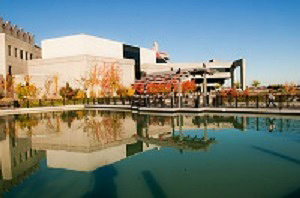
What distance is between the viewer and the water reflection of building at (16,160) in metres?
9.14

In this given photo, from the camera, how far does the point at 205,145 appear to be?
13.3 meters

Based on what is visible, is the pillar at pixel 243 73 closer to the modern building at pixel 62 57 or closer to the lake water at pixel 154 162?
the modern building at pixel 62 57

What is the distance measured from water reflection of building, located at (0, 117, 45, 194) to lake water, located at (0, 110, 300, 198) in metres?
0.04

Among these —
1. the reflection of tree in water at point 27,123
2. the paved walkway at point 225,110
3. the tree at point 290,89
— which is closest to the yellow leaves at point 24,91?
the reflection of tree in water at point 27,123

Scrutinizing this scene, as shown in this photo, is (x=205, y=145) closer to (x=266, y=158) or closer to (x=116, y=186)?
(x=266, y=158)

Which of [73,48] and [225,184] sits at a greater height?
[73,48]

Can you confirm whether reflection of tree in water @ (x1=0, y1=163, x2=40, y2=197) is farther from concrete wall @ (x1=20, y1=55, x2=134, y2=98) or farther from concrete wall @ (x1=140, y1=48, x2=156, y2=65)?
concrete wall @ (x1=140, y1=48, x2=156, y2=65)

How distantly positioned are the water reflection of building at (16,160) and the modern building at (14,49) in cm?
4278

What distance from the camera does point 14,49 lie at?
5716 cm

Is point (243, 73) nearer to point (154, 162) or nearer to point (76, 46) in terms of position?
point (76, 46)

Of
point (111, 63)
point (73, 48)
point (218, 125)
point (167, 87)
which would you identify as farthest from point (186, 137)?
point (73, 48)

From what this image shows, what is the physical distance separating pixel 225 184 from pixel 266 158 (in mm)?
3752

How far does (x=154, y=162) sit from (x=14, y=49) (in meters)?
56.9

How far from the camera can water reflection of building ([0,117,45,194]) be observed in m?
9.14
